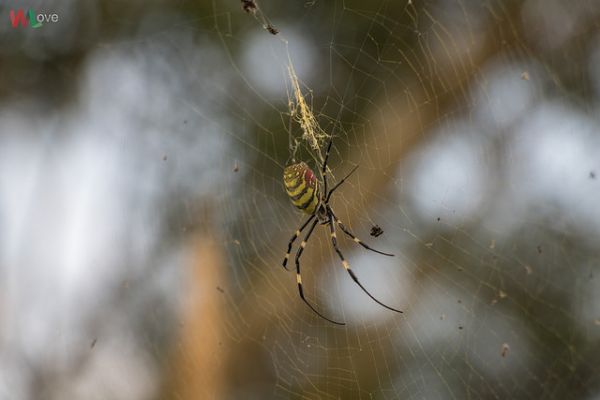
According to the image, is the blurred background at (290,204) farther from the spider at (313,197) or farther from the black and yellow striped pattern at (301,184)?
the black and yellow striped pattern at (301,184)

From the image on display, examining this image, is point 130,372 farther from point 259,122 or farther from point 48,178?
point 259,122

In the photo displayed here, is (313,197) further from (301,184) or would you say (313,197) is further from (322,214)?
(322,214)

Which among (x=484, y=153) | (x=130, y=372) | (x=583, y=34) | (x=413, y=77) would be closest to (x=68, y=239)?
(x=130, y=372)

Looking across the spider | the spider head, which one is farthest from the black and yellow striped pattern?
the spider head

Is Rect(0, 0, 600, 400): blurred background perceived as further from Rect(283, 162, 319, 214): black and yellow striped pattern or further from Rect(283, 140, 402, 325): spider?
Rect(283, 162, 319, 214): black and yellow striped pattern

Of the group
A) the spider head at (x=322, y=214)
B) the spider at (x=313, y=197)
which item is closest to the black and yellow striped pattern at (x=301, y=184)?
the spider at (x=313, y=197)

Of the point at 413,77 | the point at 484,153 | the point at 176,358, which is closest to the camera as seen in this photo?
the point at 484,153
